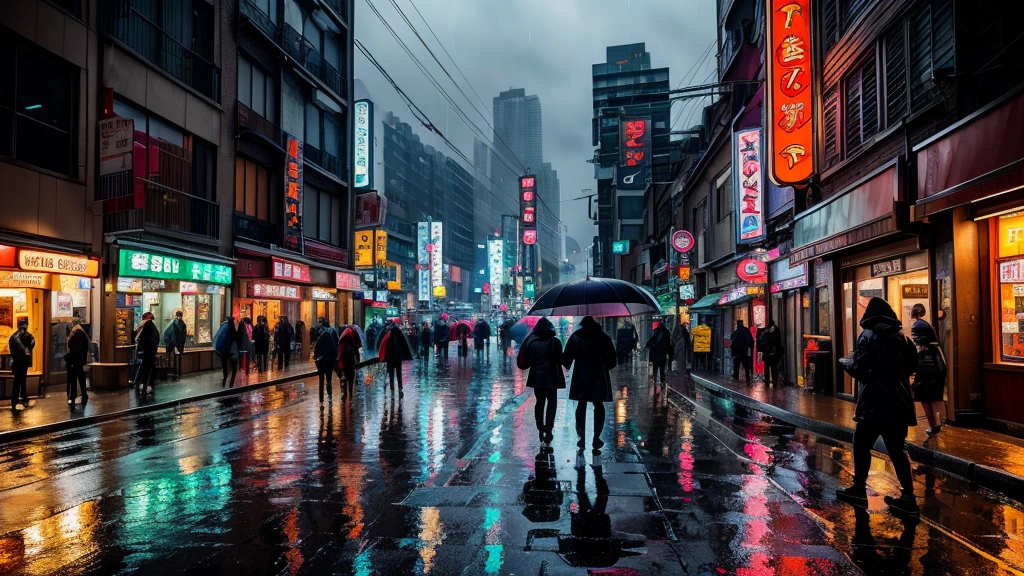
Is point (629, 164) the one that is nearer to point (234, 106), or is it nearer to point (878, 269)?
point (234, 106)

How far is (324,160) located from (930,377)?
29159mm

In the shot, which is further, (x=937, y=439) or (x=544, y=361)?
(x=937, y=439)

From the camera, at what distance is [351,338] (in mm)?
16016

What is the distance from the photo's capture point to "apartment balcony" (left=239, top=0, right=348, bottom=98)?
26.9 m

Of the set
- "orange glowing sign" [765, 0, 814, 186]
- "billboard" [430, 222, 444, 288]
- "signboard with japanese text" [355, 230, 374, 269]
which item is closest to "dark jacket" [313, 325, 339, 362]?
"orange glowing sign" [765, 0, 814, 186]

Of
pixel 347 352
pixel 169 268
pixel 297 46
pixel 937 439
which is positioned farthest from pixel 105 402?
pixel 297 46

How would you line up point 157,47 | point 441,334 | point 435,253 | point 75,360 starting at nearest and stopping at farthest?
point 75,360, point 157,47, point 441,334, point 435,253

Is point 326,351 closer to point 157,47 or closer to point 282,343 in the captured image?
point 282,343

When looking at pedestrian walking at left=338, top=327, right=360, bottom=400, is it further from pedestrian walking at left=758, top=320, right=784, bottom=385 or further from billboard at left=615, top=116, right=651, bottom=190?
billboard at left=615, top=116, right=651, bottom=190

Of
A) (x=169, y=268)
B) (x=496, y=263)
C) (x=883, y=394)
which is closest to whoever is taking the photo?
(x=883, y=394)

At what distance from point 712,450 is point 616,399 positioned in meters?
7.28

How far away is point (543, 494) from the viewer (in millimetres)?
7086

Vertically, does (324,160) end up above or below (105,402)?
above

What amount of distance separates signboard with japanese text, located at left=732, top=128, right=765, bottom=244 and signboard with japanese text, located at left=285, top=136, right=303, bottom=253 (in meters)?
17.3
